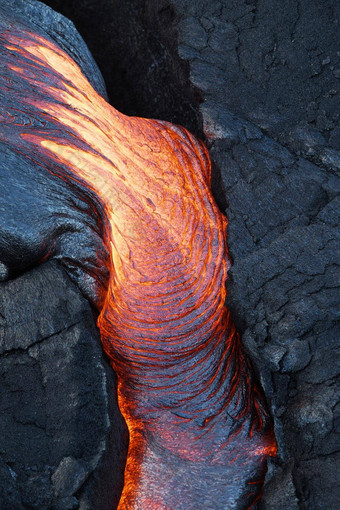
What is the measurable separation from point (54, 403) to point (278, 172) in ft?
3.49

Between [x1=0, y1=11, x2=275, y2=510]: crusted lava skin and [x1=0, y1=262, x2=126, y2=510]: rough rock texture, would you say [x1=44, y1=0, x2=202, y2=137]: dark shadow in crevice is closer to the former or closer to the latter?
[x1=0, y1=11, x2=275, y2=510]: crusted lava skin

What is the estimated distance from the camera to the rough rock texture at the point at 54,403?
1.75 meters

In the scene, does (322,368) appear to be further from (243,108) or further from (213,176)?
(243,108)

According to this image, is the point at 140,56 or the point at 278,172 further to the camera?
the point at 140,56

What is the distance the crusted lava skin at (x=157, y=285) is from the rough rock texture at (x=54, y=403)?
0.42ft

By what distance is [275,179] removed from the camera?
2.22 meters

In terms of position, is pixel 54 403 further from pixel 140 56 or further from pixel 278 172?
pixel 140 56

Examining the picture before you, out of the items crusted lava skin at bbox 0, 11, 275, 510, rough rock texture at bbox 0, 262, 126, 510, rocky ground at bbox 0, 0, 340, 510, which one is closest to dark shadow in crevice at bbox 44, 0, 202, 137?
rocky ground at bbox 0, 0, 340, 510

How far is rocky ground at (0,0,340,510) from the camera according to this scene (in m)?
1.84

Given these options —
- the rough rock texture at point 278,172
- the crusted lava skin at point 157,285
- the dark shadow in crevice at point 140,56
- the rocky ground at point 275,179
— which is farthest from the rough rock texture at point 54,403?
the dark shadow in crevice at point 140,56

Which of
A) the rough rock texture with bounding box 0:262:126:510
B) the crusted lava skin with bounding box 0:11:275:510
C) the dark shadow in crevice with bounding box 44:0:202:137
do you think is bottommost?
the rough rock texture with bounding box 0:262:126:510

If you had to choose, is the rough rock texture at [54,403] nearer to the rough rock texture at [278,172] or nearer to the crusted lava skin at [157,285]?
the crusted lava skin at [157,285]

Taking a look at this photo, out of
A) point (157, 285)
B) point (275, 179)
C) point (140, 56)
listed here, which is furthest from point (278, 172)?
point (140, 56)

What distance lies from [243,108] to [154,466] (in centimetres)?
127
